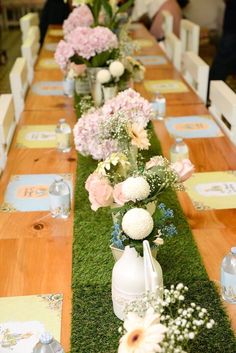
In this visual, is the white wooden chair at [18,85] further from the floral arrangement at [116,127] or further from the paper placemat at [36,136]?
the floral arrangement at [116,127]

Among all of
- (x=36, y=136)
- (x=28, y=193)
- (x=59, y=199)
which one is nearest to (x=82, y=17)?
(x=36, y=136)

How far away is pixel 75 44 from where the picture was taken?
2264 mm

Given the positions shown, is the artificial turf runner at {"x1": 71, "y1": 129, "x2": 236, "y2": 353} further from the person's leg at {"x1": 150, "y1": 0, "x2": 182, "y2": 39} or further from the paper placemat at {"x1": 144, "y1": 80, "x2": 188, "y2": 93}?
the person's leg at {"x1": 150, "y1": 0, "x2": 182, "y2": 39}

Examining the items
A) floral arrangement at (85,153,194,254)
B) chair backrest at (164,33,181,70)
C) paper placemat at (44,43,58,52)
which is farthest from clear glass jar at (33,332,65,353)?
paper placemat at (44,43,58,52)

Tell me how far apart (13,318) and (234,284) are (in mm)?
458

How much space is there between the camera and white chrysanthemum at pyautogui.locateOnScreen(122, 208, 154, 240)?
959mm

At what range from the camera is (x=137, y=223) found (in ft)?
3.14

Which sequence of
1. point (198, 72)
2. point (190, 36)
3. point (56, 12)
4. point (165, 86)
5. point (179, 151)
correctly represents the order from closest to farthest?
point (179, 151) < point (198, 72) < point (165, 86) < point (190, 36) < point (56, 12)

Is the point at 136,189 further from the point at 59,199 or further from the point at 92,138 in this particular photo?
the point at 92,138

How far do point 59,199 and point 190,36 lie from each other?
2.36m

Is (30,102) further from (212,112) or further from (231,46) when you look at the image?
(231,46)

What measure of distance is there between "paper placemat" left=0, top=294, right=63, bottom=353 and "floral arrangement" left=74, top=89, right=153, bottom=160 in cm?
38

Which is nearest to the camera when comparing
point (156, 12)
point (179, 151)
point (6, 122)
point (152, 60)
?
point (179, 151)

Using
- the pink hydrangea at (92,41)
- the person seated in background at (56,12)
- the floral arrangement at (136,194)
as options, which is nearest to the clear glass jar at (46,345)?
the floral arrangement at (136,194)
